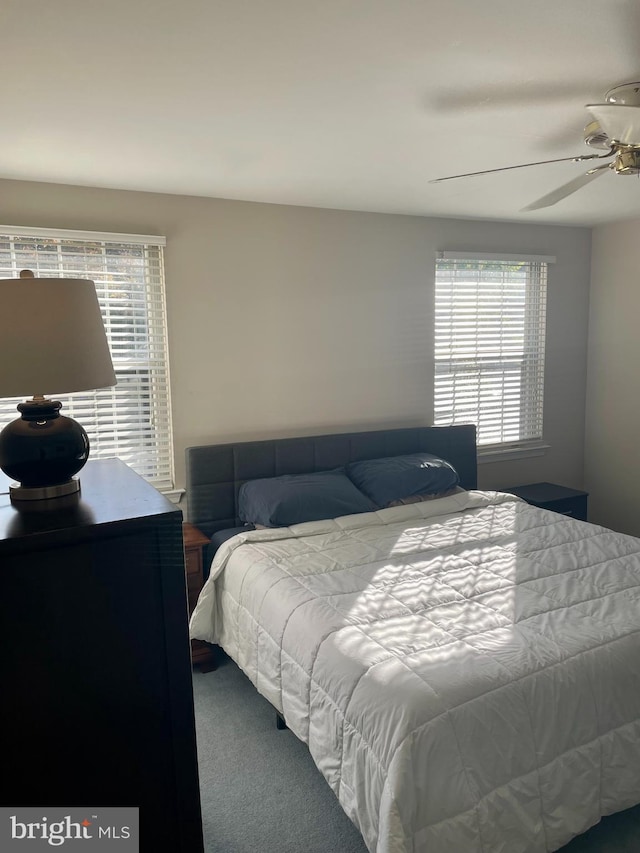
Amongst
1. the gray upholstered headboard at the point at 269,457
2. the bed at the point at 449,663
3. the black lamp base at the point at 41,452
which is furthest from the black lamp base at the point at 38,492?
the gray upholstered headboard at the point at 269,457

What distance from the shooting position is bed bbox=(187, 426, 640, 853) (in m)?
1.65

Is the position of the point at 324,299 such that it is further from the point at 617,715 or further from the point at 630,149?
the point at 617,715

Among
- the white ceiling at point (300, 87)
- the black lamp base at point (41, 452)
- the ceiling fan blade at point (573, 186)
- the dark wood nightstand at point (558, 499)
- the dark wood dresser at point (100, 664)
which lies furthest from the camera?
the dark wood nightstand at point (558, 499)

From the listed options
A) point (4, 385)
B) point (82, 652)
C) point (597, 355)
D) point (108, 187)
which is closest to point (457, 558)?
point (82, 652)

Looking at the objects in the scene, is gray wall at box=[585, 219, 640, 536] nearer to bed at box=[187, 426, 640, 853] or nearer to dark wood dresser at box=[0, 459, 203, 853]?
bed at box=[187, 426, 640, 853]

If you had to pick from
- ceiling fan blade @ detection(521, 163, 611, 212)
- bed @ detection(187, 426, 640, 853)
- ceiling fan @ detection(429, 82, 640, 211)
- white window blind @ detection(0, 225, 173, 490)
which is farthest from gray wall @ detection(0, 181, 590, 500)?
ceiling fan @ detection(429, 82, 640, 211)

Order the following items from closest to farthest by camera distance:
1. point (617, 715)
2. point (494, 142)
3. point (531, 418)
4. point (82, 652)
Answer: point (82, 652) < point (617, 715) < point (494, 142) < point (531, 418)

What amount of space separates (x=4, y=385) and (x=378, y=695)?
1281 mm

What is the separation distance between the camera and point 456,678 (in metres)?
1.78

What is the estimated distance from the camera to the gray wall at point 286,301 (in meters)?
3.30

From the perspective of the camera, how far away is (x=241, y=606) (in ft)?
8.86

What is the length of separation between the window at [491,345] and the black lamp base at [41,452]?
319 cm

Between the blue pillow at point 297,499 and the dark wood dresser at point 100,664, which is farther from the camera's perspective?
the blue pillow at point 297,499

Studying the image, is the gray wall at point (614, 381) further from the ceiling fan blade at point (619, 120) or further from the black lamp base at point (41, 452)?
the black lamp base at point (41, 452)
